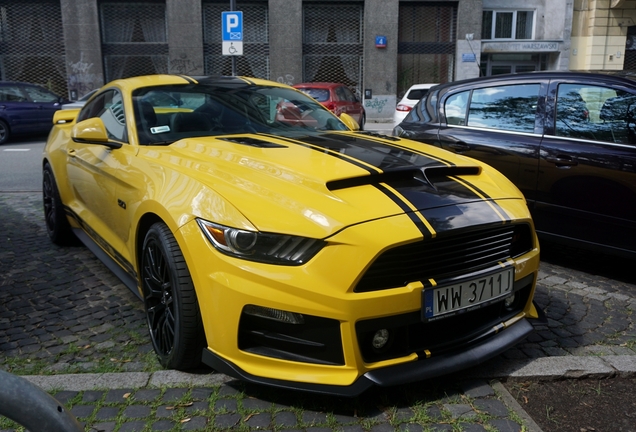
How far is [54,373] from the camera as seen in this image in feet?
10.2

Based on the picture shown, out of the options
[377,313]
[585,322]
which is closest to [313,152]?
[377,313]

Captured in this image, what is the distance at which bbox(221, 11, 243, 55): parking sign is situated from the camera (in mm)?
13586

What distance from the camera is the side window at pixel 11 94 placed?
15.5 metres

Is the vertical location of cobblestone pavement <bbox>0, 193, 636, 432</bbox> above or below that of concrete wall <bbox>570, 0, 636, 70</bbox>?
below

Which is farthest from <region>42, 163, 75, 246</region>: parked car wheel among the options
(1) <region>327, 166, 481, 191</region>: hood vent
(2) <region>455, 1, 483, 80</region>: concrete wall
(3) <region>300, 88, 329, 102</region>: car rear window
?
(2) <region>455, 1, 483, 80</region>: concrete wall

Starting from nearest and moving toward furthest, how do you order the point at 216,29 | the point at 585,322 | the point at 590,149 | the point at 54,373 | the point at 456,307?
the point at 456,307 < the point at 54,373 < the point at 585,322 < the point at 590,149 < the point at 216,29

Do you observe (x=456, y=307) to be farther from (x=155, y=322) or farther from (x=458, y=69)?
(x=458, y=69)

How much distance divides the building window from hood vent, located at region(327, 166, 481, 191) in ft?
85.6

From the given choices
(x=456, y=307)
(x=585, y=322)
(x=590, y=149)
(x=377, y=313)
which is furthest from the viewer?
(x=590, y=149)

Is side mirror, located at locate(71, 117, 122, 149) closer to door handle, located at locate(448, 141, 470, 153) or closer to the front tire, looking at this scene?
the front tire

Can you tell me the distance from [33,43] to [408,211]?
2674 centimetres

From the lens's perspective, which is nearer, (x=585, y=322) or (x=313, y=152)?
(x=313, y=152)

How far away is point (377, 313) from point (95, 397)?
4.61 ft

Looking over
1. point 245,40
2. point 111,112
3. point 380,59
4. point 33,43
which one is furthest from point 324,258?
point 33,43
